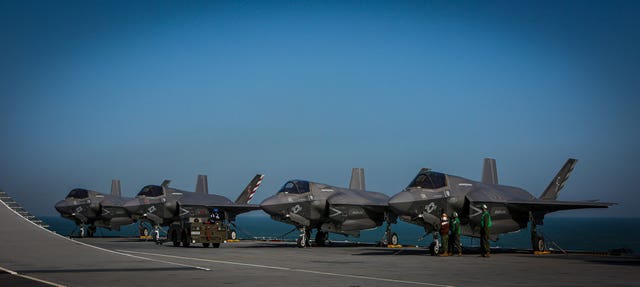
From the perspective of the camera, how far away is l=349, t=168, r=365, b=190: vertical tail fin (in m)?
41.8

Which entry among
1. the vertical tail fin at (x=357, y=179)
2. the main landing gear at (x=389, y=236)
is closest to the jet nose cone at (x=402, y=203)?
the main landing gear at (x=389, y=236)

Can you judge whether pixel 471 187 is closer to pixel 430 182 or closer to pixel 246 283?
pixel 430 182

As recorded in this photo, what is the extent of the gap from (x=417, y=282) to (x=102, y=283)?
20.9 ft

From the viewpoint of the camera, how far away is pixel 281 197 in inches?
1401

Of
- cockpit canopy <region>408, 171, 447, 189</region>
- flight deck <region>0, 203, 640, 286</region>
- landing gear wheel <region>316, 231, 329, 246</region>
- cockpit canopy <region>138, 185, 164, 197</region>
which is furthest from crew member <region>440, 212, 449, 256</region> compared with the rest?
cockpit canopy <region>138, 185, 164, 197</region>

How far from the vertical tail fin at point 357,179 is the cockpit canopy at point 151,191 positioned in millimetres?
12243

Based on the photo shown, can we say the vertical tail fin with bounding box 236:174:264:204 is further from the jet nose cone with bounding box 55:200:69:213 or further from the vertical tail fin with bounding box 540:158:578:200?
the vertical tail fin with bounding box 540:158:578:200

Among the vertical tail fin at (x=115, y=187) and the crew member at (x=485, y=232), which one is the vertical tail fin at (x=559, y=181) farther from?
the vertical tail fin at (x=115, y=187)

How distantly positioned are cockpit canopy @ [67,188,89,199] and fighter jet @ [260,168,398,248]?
879 inches

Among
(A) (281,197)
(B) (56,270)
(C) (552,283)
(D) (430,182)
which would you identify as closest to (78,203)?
(A) (281,197)

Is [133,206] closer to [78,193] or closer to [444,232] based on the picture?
[78,193]

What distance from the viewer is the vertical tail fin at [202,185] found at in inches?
2023

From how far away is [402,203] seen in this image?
27750mm

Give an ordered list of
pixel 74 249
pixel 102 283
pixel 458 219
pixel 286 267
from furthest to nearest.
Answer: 1. pixel 458 219
2. pixel 74 249
3. pixel 286 267
4. pixel 102 283
